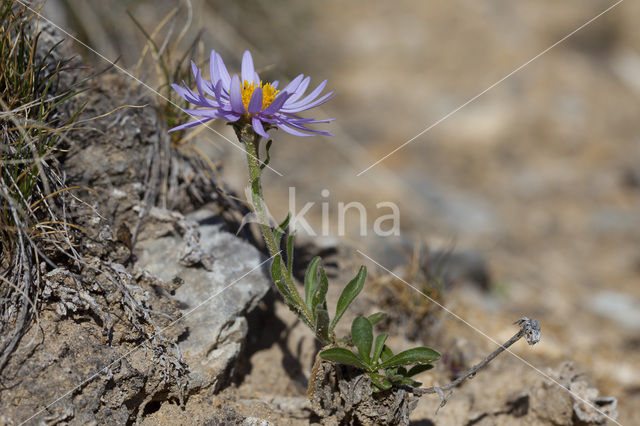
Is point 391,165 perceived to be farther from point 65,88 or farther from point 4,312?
point 4,312

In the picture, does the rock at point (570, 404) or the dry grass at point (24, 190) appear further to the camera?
the rock at point (570, 404)

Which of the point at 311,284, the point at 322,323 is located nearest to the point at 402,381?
the point at 322,323

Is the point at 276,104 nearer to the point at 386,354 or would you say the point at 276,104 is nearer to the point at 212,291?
the point at 212,291

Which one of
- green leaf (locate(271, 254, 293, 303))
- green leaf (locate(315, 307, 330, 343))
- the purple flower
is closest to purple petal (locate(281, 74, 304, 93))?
the purple flower

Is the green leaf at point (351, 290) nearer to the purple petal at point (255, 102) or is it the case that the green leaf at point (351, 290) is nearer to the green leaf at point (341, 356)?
the green leaf at point (341, 356)

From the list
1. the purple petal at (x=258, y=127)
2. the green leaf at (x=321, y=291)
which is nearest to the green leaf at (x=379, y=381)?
the green leaf at (x=321, y=291)

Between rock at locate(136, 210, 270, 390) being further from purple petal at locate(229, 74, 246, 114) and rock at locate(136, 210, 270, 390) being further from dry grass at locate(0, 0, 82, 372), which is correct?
purple petal at locate(229, 74, 246, 114)
